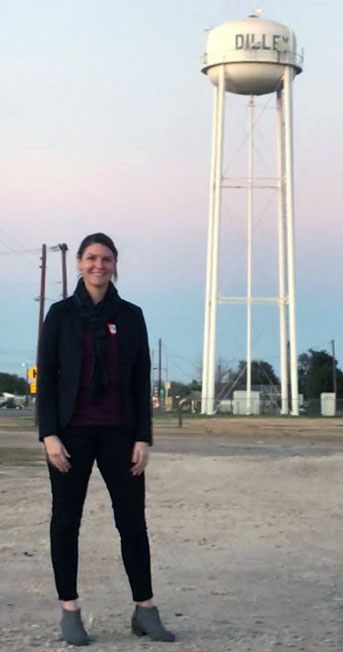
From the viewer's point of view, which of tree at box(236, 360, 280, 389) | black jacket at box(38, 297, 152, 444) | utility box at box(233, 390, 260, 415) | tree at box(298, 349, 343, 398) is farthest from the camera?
tree at box(298, 349, 343, 398)

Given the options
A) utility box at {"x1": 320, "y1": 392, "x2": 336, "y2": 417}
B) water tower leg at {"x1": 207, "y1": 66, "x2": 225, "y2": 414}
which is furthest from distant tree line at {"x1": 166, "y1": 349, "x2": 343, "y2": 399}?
water tower leg at {"x1": 207, "y1": 66, "x2": 225, "y2": 414}

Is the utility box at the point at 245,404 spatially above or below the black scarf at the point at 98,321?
above

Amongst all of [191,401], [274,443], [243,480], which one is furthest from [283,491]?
[191,401]

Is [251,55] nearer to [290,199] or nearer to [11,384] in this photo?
[290,199]

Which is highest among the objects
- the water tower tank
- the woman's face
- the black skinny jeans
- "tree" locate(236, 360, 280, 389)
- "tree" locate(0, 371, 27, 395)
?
the water tower tank

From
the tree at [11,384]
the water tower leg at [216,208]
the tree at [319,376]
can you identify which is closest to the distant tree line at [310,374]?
the tree at [319,376]

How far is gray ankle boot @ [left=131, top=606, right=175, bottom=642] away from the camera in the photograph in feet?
20.1

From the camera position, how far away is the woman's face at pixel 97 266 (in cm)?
634

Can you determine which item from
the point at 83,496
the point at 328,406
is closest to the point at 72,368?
the point at 83,496

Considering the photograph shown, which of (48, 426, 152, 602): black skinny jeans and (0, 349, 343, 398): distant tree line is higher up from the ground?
(0, 349, 343, 398): distant tree line

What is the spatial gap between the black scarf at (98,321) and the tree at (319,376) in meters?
96.4

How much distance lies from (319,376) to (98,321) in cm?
10287

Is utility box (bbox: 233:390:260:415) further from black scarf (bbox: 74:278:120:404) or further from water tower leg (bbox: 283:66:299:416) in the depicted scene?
black scarf (bbox: 74:278:120:404)

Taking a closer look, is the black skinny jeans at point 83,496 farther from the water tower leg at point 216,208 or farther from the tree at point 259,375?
the tree at point 259,375
